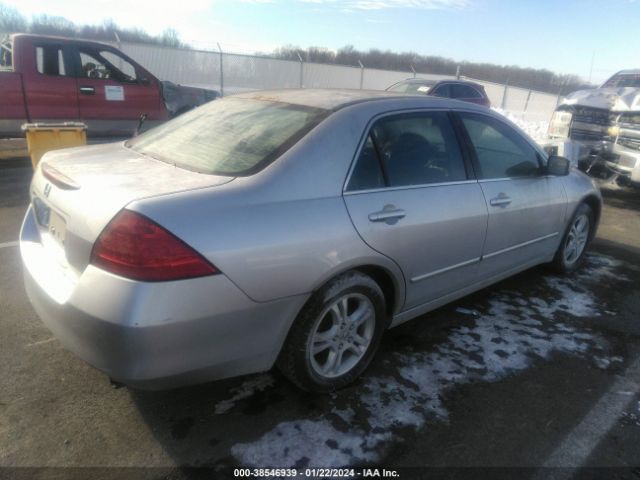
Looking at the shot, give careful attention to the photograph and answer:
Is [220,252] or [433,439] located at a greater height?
[220,252]

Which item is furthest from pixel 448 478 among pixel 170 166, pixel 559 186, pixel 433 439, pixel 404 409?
pixel 559 186

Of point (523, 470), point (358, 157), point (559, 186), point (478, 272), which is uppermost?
point (358, 157)

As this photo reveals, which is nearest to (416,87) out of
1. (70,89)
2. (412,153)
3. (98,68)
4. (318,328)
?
(98,68)

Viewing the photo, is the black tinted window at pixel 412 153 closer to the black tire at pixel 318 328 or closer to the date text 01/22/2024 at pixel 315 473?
the black tire at pixel 318 328

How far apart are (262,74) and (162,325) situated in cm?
1909

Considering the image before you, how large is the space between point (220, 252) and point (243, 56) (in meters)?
18.4

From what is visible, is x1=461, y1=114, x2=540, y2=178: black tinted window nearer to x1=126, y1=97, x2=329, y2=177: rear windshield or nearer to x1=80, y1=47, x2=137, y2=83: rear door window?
x1=126, y1=97, x2=329, y2=177: rear windshield

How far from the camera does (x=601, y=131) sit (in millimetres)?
8406

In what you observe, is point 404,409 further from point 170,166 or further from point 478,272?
point 170,166

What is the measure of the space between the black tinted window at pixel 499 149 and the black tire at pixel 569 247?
2.84ft

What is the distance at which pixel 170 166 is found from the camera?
8.05 feet

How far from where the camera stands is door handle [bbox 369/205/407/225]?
8.22 feet

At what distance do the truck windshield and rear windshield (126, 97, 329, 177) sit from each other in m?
9.44

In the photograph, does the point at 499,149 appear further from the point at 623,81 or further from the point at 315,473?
the point at 623,81
